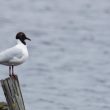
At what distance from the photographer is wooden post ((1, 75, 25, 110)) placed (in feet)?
36.0

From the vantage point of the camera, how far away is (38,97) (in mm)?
21281

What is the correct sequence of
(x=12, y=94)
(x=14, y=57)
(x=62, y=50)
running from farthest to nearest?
1. (x=62, y=50)
2. (x=14, y=57)
3. (x=12, y=94)

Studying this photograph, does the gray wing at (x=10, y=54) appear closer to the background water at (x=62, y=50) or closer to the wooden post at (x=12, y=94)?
the wooden post at (x=12, y=94)

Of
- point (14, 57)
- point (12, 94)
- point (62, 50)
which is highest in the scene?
point (62, 50)

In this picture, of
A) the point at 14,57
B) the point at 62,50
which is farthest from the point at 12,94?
the point at 62,50

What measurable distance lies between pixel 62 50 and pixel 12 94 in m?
18.0

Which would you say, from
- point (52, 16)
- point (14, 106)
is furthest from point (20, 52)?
point (52, 16)

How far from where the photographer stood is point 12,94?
36.0ft

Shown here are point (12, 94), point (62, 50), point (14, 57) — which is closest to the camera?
point (12, 94)

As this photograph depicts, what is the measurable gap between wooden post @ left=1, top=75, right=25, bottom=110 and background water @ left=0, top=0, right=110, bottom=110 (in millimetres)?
5869

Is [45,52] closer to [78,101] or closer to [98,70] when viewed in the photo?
[98,70]

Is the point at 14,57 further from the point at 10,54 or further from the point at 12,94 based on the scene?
the point at 12,94

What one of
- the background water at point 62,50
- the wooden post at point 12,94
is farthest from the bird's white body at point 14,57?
the background water at point 62,50

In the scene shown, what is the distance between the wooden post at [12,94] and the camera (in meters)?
11.0
